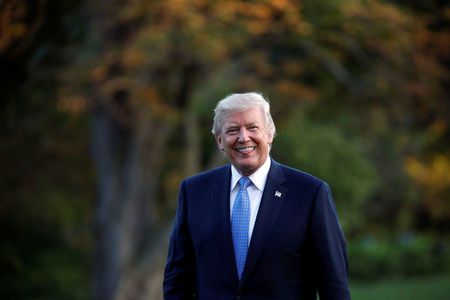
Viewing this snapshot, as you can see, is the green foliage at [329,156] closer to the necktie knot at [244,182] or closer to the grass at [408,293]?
the grass at [408,293]

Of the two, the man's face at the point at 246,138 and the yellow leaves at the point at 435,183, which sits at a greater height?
the man's face at the point at 246,138

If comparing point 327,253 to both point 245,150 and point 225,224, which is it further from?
point 245,150

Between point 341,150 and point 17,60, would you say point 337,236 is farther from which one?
point 341,150

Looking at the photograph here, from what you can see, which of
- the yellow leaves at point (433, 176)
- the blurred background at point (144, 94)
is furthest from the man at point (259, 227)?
the yellow leaves at point (433, 176)

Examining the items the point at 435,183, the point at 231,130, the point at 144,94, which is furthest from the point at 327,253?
the point at 435,183

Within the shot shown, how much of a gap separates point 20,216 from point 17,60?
20.0ft

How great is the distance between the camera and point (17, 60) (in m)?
9.09

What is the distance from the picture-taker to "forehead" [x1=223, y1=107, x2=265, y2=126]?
11.3 feet

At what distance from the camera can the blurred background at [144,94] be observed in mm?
10836

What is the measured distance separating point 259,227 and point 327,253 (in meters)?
0.31

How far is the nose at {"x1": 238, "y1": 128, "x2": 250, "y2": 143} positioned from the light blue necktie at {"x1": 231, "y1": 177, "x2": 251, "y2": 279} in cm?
22

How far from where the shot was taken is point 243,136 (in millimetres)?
3438

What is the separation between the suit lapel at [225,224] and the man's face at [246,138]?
0.15m

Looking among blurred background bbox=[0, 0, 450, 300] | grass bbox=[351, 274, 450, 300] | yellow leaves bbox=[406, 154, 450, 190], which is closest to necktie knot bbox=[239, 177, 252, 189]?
blurred background bbox=[0, 0, 450, 300]
